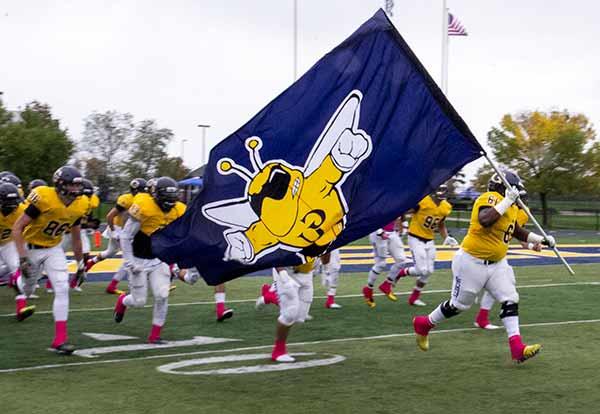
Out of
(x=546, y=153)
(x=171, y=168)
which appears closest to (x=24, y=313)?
(x=546, y=153)

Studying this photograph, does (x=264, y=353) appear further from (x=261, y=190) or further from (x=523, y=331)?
(x=523, y=331)

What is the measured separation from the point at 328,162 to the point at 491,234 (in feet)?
6.48

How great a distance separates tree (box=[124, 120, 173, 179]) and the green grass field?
1167 inches

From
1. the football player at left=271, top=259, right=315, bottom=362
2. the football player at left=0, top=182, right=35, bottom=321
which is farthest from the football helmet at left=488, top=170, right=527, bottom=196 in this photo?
the football player at left=0, top=182, right=35, bottom=321

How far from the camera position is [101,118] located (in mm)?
41219

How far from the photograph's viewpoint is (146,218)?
9234 millimetres

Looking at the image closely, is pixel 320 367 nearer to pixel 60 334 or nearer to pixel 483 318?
pixel 60 334

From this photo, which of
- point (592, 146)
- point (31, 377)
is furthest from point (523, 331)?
point (592, 146)

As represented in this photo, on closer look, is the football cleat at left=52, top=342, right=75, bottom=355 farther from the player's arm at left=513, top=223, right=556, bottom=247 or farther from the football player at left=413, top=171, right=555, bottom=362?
the player's arm at left=513, top=223, right=556, bottom=247

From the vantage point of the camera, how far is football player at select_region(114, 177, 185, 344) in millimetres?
9109

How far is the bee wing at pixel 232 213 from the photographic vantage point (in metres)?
7.26

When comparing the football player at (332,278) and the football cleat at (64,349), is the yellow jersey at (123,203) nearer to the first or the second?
the football player at (332,278)

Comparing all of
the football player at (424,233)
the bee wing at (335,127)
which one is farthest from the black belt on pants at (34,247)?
the football player at (424,233)

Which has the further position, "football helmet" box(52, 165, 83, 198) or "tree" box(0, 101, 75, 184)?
"tree" box(0, 101, 75, 184)
